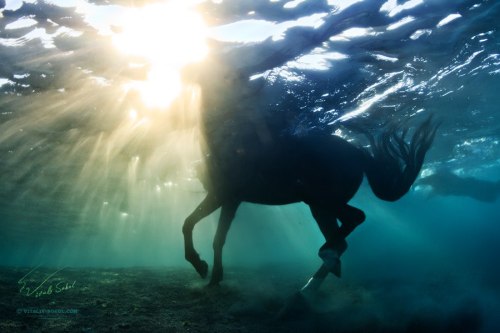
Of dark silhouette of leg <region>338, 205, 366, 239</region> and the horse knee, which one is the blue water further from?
the horse knee

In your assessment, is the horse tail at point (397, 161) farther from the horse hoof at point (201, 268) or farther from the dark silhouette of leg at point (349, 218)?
the horse hoof at point (201, 268)

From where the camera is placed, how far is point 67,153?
1315 cm

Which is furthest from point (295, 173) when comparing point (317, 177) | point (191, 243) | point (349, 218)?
point (191, 243)

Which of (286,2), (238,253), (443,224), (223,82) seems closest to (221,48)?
(223,82)

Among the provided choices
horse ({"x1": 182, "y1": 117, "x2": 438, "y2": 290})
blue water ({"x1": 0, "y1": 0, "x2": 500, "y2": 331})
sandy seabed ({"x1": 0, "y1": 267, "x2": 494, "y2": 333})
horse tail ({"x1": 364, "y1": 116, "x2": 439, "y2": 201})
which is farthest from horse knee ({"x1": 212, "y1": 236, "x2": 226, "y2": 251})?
blue water ({"x1": 0, "y1": 0, "x2": 500, "y2": 331})

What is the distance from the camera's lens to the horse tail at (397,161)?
606cm

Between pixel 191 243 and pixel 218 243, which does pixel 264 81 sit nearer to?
pixel 218 243

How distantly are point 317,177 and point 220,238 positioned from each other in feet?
8.05

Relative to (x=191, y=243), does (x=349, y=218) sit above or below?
above

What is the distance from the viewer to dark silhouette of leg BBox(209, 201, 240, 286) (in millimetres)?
6491

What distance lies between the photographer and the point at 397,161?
247 inches

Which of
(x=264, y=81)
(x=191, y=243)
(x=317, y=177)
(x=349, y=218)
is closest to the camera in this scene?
(x=349, y=218)

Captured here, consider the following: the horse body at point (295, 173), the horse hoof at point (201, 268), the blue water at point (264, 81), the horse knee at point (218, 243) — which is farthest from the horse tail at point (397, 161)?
the horse hoof at point (201, 268)

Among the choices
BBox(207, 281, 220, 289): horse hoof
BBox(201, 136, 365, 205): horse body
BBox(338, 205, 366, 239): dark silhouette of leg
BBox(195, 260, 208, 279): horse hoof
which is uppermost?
BBox(201, 136, 365, 205): horse body
